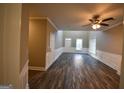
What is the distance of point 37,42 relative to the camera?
574cm

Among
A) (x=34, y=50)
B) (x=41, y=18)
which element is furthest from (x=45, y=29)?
(x=34, y=50)

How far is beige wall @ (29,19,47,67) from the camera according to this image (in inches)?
223

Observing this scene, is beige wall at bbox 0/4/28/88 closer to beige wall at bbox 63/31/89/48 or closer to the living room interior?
the living room interior

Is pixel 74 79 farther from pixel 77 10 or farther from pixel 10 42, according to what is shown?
pixel 10 42

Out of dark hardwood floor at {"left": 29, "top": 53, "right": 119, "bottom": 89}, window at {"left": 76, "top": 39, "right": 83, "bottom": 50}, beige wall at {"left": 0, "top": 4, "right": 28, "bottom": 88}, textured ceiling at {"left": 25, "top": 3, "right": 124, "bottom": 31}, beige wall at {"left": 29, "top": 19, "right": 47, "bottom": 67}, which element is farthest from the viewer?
window at {"left": 76, "top": 39, "right": 83, "bottom": 50}

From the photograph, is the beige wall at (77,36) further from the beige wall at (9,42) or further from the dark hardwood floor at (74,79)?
the beige wall at (9,42)

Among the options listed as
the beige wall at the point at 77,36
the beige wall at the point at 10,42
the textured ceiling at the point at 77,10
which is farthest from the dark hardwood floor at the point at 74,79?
the beige wall at the point at 77,36

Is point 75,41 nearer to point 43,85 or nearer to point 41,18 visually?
point 41,18

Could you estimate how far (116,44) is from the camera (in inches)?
249

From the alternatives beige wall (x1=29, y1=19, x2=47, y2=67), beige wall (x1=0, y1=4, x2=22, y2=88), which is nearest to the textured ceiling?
beige wall (x1=29, y1=19, x2=47, y2=67)

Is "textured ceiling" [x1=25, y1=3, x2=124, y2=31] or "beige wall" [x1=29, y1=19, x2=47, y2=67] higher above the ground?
"textured ceiling" [x1=25, y1=3, x2=124, y2=31]

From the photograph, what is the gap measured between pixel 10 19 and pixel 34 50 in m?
4.74

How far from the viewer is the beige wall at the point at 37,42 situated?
5.66 metres

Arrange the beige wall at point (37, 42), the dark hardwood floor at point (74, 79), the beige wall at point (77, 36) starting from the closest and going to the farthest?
the dark hardwood floor at point (74, 79) → the beige wall at point (37, 42) → the beige wall at point (77, 36)
